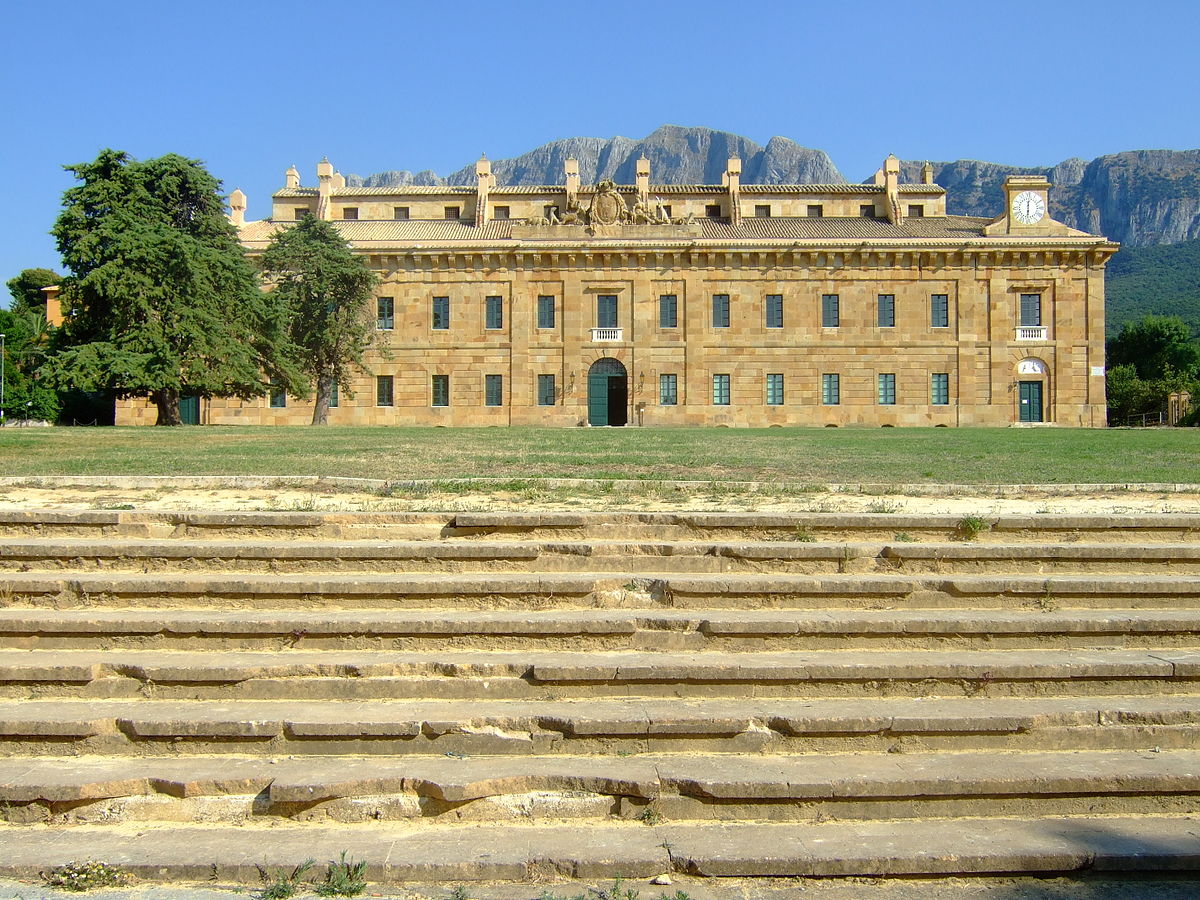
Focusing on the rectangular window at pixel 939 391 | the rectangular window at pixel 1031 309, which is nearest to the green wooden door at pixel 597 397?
the rectangular window at pixel 939 391

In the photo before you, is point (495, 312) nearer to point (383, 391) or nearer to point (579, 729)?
point (383, 391)

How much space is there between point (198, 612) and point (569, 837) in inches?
140

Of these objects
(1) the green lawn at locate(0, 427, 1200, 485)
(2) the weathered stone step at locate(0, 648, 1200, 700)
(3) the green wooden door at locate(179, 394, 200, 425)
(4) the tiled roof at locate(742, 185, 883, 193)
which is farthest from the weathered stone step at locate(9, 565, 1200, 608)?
(4) the tiled roof at locate(742, 185, 883, 193)

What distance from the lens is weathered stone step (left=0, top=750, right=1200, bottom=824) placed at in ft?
16.3

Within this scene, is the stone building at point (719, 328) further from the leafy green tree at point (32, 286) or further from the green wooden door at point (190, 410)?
the leafy green tree at point (32, 286)

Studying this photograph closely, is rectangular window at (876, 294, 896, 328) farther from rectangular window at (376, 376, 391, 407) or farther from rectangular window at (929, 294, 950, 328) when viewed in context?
rectangular window at (376, 376, 391, 407)

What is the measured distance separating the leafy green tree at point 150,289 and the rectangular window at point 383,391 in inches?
493

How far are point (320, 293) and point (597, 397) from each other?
13.4 meters

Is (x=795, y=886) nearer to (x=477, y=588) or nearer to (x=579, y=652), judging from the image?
(x=579, y=652)

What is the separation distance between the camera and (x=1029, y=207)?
1714 inches

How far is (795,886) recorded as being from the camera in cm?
447

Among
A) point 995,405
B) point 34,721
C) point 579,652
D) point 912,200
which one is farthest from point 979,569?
point 912,200

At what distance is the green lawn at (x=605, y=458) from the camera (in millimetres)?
12141

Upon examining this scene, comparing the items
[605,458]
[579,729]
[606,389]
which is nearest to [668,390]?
[606,389]
